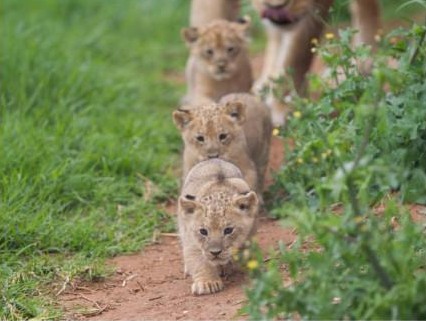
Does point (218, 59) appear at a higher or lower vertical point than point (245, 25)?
lower

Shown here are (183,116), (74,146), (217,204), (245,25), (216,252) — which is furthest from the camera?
(245,25)

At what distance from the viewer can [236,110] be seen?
6.81 metres

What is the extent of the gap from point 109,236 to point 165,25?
4445 millimetres

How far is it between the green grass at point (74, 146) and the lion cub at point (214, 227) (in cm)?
55

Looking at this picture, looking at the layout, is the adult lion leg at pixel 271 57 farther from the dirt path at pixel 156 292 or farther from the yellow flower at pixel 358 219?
the yellow flower at pixel 358 219

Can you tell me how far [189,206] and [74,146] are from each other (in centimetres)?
179

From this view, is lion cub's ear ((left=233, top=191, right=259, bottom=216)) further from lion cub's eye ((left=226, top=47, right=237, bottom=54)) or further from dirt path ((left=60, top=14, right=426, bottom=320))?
lion cub's eye ((left=226, top=47, right=237, bottom=54))

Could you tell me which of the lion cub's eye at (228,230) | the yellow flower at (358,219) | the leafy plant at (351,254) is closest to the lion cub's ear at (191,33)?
the lion cub's eye at (228,230)

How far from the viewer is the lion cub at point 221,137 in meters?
6.73

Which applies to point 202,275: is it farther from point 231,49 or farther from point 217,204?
point 231,49

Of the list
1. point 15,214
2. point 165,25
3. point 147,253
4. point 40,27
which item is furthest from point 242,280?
point 165,25

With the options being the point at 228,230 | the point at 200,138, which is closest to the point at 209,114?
the point at 200,138

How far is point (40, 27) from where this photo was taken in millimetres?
9141

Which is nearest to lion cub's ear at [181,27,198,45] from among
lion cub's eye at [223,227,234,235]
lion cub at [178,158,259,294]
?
lion cub at [178,158,259,294]
